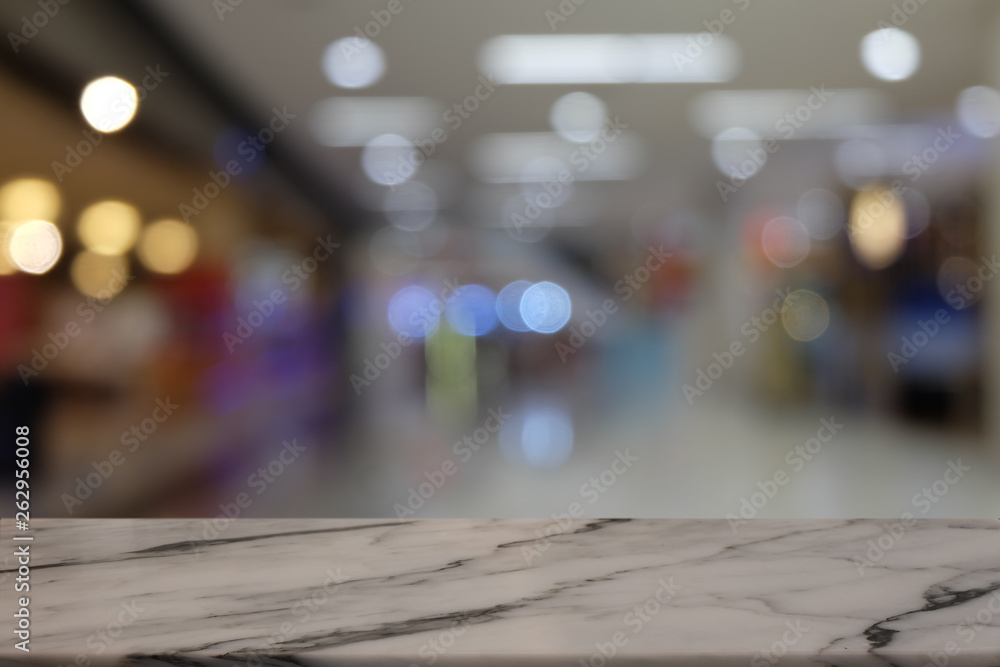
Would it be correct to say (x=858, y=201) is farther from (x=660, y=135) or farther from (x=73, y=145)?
(x=73, y=145)

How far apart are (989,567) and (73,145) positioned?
436 cm

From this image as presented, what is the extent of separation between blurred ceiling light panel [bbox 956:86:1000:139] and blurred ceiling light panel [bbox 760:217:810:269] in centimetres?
212

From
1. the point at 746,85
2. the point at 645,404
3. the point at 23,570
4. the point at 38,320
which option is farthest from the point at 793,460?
the point at 23,570

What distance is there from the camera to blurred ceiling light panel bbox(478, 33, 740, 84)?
378 cm

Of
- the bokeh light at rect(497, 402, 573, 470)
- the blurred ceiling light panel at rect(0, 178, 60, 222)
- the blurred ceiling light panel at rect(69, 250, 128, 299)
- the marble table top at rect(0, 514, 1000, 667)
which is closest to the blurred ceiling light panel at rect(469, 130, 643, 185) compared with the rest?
the bokeh light at rect(497, 402, 573, 470)

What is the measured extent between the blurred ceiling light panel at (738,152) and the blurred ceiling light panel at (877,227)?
1.28 metres

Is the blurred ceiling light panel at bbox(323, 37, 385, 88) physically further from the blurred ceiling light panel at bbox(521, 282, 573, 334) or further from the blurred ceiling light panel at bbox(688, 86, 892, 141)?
the blurred ceiling light panel at bbox(521, 282, 573, 334)

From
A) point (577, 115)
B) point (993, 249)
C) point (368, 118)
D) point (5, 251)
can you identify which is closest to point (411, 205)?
point (368, 118)

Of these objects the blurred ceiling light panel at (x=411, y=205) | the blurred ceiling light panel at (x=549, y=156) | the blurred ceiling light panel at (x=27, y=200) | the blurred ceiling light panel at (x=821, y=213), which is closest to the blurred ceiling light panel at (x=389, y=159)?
the blurred ceiling light panel at (x=411, y=205)

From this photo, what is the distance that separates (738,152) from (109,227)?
6.41 metres

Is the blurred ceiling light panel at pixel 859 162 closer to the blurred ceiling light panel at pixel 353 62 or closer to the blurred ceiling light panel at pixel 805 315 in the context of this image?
the blurred ceiling light panel at pixel 805 315

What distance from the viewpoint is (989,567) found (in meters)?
0.61

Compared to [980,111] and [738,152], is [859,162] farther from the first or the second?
[980,111]

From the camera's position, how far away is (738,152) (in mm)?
7926
